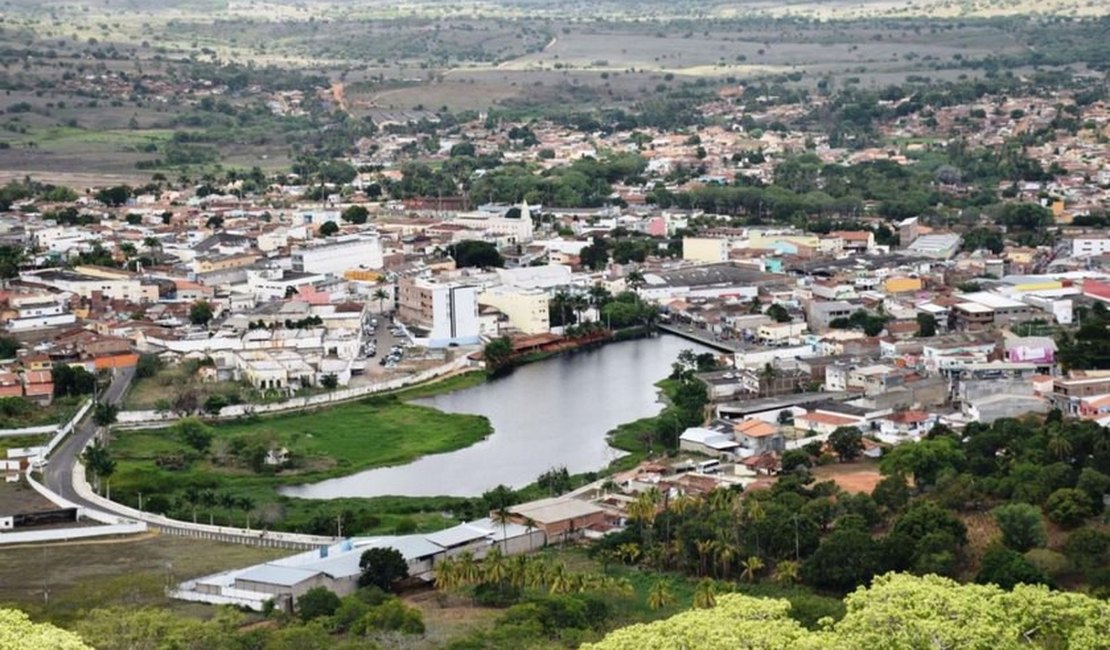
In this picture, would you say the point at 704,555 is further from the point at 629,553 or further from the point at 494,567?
the point at 494,567

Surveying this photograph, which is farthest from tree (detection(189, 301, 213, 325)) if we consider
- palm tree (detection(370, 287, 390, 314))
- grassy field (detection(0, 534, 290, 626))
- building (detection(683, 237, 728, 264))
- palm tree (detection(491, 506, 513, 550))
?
palm tree (detection(491, 506, 513, 550))

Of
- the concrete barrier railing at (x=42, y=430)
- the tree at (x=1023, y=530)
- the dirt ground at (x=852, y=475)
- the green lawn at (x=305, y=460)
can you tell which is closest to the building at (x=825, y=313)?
the green lawn at (x=305, y=460)

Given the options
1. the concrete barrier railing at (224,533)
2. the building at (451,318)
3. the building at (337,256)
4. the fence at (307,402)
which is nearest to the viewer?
the concrete barrier railing at (224,533)

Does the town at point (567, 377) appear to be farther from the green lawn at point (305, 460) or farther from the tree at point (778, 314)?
the tree at point (778, 314)

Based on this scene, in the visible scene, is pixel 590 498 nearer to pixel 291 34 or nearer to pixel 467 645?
pixel 467 645

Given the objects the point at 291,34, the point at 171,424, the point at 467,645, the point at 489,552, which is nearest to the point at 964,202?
the point at 171,424

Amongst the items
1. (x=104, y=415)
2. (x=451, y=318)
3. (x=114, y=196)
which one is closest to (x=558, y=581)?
(x=104, y=415)
